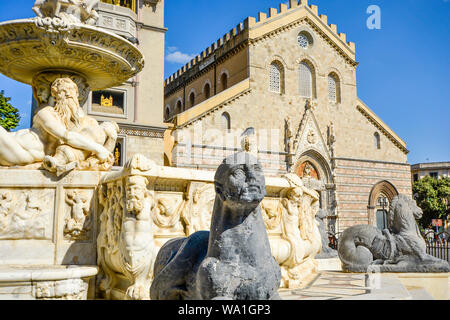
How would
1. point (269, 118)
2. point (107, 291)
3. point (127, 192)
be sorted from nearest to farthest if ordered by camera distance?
point (127, 192) < point (107, 291) < point (269, 118)

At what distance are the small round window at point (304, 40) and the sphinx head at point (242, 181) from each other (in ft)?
100

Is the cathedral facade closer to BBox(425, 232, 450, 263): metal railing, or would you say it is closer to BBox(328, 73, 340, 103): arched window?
BBox(328, 73, 340, 103): arched window

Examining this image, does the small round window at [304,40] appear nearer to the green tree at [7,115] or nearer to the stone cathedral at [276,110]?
the stone cathedral at [276,110]

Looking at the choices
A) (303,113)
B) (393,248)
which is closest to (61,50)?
(393,248)

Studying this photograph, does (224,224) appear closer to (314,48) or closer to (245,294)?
(245,294)

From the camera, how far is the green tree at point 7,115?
1614 centimetres

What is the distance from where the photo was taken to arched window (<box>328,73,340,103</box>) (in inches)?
1277

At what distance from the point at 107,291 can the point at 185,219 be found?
1190mm

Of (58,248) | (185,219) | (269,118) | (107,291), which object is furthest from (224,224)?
(269,118)

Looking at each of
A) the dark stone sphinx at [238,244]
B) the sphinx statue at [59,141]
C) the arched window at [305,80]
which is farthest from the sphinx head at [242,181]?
the arched window at [305,80]

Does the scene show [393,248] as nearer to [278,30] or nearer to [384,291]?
[384,291]

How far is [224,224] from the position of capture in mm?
2586

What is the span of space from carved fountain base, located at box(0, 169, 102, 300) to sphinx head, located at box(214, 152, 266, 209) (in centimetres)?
316

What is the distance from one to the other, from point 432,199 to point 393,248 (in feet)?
130
